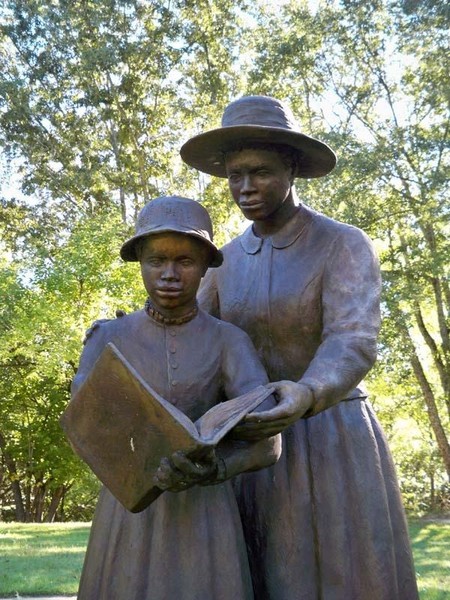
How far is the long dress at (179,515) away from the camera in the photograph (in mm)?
2445

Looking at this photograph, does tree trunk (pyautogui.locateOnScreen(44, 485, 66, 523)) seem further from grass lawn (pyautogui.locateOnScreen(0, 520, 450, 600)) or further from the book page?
the book page

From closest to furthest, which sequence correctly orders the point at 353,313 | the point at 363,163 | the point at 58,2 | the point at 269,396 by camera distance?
the point at 269,396
the point at 353,313
the point at 363,163
the point at 58,2

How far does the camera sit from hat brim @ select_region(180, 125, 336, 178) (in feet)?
9.12

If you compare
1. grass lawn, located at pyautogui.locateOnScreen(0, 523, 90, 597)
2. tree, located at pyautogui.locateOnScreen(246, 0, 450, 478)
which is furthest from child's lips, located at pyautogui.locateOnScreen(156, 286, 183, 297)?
tree, located at pyautogui.locateOnScreen(246, 0, 450, 478)

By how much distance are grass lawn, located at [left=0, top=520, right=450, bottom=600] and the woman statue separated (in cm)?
586

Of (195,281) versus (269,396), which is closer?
(269,396)

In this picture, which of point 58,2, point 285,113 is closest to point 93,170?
point 58,2

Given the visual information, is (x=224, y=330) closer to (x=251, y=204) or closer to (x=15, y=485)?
(x=251, y=204)

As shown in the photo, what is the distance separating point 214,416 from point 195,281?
1.53 ft

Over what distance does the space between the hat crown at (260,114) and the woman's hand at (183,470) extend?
115 centimetres

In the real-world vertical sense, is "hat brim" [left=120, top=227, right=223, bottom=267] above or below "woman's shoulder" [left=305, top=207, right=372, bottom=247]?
below

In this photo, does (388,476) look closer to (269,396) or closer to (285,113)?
(269,396)

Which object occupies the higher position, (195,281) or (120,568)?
(195,281)

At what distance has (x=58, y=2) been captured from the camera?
883 inches
